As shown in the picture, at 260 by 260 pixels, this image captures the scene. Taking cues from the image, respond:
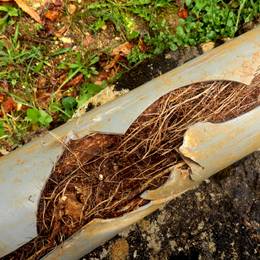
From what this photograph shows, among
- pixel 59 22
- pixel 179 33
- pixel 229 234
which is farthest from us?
pixel 59 22

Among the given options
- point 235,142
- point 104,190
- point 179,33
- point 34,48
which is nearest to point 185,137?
point 235,142

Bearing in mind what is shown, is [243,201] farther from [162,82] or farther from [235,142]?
[162,82]

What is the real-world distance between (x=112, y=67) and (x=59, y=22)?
45 cm

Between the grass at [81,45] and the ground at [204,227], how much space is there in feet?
2.77

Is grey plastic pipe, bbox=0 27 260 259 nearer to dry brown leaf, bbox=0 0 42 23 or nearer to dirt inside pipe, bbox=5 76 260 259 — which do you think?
dirt inside pipe, bbox=5 76 260 259

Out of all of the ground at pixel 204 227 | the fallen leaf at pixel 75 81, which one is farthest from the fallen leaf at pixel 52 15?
the ground at pixel 204 227

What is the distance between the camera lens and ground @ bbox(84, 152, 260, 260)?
2268 mm

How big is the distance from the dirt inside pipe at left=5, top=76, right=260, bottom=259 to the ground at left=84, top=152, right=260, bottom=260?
275mm

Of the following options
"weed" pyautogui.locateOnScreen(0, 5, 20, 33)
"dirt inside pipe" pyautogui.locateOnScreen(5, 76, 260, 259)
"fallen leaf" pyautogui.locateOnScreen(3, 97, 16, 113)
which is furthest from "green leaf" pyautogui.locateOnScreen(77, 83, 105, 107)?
"dirt inside pipe" pyautogui.locateOnScreen(5, 76, 260, 259)

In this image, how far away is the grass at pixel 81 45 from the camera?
288cm

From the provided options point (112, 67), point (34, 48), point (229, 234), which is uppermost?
point (34, 48)

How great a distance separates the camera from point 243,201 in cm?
234

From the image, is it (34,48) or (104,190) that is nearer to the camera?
(104,190)

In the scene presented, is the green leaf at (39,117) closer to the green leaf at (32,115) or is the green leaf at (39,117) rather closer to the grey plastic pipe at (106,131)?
the green leaf at (32,115)
